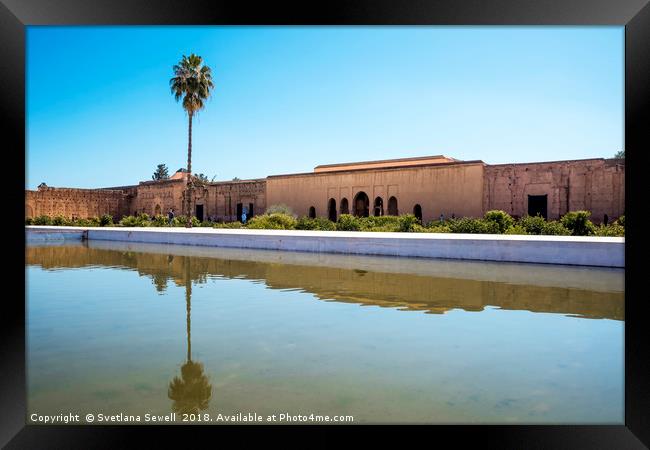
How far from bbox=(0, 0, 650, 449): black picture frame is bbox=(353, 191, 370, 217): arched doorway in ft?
74.7

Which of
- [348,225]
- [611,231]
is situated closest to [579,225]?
[611,231]

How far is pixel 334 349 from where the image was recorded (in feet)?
12.5

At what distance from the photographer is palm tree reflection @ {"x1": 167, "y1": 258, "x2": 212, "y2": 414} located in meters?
2.75

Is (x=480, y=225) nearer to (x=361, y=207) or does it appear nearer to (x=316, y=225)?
(x=316, y=225)

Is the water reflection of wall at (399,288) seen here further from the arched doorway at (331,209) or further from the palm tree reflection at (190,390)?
the arched doorway at (331,209)

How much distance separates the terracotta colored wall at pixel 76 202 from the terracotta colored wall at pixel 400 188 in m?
15.8

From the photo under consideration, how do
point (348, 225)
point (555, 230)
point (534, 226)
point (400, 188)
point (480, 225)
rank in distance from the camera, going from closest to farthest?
point (555, 230)
point (534, 226)
point (480, 225)
point (348, 225)
point (400, 188)

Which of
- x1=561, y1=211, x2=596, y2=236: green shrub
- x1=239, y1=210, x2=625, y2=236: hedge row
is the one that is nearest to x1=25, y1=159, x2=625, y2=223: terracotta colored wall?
x1=239, y1=210, x2=625, y2=236: hedge row

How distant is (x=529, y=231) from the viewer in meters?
15.3

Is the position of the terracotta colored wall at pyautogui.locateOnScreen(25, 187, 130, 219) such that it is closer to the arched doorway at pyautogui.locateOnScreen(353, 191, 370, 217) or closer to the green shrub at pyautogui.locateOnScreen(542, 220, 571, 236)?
the arched doorway at pyautogui.locateOnScreen(353, 191, 370, 217)

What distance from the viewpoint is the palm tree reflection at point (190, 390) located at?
2.75m

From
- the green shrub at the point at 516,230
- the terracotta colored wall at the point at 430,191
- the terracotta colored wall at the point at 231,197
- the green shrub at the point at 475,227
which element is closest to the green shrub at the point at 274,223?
the terracotta colored wall at the point at 430,191

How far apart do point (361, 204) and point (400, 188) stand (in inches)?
113

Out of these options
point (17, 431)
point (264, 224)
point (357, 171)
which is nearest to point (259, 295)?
point (17, 431)
